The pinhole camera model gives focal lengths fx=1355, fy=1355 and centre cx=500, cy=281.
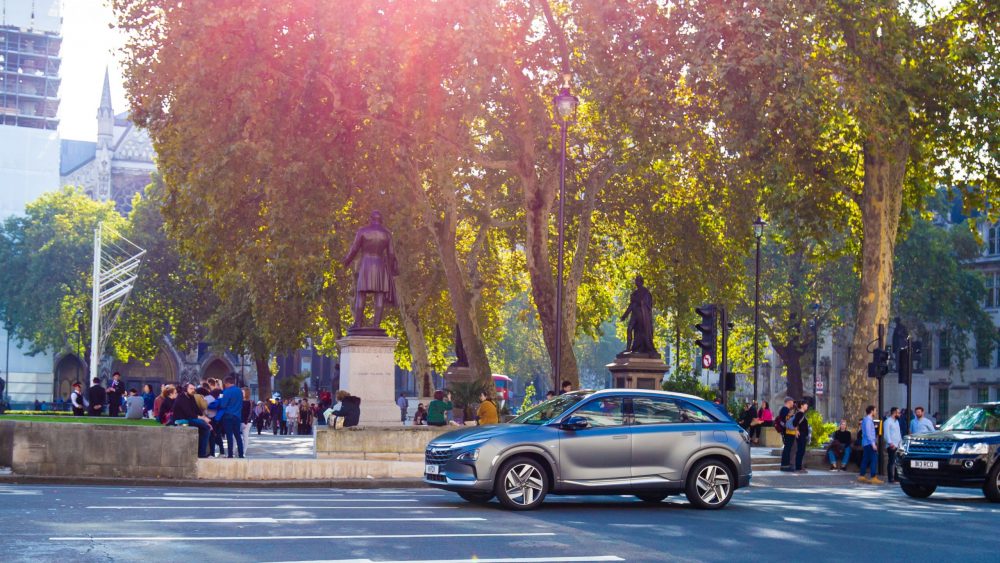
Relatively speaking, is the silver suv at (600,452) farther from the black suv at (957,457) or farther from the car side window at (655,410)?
the black suv at (957,457)

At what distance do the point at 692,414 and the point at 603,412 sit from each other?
131 cm

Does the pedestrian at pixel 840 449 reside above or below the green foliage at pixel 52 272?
below

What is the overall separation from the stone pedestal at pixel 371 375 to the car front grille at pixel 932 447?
32.8 ft

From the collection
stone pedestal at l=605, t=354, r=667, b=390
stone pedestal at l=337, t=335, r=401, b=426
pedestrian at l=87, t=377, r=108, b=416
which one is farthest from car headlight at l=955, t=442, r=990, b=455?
pedestrian at l=87, t=377, r=108, b=416

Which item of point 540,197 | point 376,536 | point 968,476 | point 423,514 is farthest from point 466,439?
point 540,197

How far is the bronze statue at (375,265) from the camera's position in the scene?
88.4 ft

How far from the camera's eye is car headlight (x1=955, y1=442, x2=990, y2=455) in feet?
68.2

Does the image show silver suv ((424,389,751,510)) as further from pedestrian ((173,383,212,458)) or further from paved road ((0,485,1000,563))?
pedestrian ((173,383,212,458))

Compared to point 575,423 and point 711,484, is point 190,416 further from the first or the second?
point 711,484

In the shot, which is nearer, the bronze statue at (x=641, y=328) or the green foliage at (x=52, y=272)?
the bronze statue at (x=641, y=328)

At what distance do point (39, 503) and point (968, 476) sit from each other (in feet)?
44.4

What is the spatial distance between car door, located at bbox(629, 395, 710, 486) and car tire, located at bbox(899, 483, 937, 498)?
598 centimetres

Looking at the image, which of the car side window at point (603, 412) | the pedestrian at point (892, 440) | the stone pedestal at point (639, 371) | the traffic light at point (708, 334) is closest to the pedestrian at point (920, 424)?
the pedestrian at point (892, 440)

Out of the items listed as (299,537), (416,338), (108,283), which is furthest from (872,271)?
(108,283)
